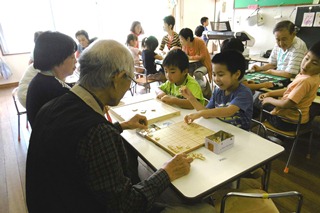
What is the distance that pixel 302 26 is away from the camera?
130 inches

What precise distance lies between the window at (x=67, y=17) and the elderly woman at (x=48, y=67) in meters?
3.97

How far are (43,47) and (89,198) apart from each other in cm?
123

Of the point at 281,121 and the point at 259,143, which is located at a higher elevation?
the point at 259,143

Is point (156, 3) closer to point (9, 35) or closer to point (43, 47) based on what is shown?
point (9, 35)

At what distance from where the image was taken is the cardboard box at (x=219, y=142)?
3.61 feet

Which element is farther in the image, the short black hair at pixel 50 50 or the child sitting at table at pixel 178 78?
the child sitting at table at pixel 178 78

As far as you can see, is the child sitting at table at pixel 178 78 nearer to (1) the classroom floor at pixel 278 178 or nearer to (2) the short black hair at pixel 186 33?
(1) the classroom floor at pixel 278 178

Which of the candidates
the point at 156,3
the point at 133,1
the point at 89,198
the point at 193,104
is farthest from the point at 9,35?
the point at 89,198

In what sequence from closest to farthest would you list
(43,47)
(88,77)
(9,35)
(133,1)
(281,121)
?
(88,77) → (43,47) → (281,121) → (9,35) → (133,1)

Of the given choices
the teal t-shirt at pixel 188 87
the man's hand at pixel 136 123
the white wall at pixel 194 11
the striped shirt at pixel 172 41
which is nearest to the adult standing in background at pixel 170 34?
the striped shirt at pixel 172 41

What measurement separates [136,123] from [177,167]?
0.51 m

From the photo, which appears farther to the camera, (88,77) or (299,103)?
(299,103)

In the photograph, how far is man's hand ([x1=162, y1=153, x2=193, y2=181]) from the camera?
95 centimetres

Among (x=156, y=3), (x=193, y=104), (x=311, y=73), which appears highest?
(x=156, y=3)
